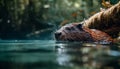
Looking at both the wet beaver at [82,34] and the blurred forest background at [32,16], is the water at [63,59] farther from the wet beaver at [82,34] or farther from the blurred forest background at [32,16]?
the blurred forest background at [32,16]

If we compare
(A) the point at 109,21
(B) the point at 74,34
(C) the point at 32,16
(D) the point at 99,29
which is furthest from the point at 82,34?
(C) the point at 32,16

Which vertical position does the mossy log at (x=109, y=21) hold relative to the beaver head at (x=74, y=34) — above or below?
above

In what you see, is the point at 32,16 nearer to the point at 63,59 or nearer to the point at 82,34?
the point at 82,34

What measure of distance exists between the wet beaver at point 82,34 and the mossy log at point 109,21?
46cm

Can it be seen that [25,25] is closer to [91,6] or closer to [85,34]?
[91,6]

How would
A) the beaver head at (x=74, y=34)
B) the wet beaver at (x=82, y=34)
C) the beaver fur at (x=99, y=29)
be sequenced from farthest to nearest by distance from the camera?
the beaver head at (x=74, y=34)
the wet beaver at (x=82, y=34)
the beaver fur at (x=99, y=29)

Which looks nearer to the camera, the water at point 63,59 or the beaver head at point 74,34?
the water at point 63,59

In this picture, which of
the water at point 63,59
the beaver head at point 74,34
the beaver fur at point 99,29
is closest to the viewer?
the water at point 63,59

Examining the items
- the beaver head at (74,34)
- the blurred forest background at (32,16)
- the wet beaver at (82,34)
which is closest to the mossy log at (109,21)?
the wet beaver at (82,34)

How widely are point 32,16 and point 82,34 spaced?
19.7 m

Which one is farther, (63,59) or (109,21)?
(109,21)

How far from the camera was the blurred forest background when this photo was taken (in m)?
33.1

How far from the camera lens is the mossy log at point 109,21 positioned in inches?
661

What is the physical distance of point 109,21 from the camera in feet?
56.9
